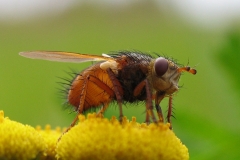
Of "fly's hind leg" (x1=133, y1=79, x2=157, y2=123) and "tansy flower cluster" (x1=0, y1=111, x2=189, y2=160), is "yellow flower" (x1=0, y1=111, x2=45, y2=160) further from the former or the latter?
"fly's hind leg" (x1=133, y1=79, x2=157, y2=123)

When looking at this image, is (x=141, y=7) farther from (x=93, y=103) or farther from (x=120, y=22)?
(x=93, y=103)

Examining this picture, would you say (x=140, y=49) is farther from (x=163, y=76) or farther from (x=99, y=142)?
(x=99, y=142)

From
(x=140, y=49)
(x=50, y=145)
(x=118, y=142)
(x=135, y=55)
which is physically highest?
(x=135, y=55)

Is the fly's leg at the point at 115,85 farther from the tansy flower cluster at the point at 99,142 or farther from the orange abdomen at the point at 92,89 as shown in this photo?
the tansy flower cluster at the point at 99,142

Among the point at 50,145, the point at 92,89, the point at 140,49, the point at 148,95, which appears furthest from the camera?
the point at 140,49

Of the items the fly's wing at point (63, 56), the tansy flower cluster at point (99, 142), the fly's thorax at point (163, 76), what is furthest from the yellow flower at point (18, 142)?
the fly's thorax at point (163, 76)

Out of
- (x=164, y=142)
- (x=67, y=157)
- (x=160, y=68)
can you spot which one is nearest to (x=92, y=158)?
(x=67, y=157)

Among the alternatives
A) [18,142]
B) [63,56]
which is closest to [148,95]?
[63,56]
